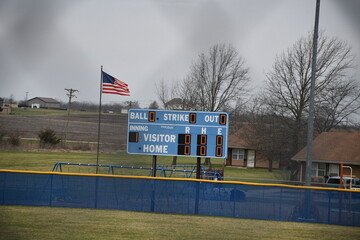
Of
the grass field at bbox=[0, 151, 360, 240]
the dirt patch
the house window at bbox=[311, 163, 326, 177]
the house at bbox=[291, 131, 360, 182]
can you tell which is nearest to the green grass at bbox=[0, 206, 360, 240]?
the grass field at bbox=[0, 151, 360, 240]

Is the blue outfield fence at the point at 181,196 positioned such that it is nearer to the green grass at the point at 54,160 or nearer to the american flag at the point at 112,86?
the american flag at the point at 112,86

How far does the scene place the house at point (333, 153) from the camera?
27344mm

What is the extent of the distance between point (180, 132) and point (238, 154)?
3184 cm

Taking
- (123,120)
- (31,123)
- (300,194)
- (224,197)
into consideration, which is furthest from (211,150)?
(31,123)

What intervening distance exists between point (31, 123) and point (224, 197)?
120ft

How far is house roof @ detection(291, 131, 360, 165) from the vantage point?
27328 mm

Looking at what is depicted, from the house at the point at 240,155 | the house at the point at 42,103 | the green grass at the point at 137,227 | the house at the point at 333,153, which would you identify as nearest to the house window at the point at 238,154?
the house at the point at 240,155

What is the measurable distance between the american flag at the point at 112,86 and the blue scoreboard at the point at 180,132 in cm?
380

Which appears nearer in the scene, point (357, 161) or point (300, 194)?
point (300, 194)

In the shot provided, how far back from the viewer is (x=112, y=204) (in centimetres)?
1329

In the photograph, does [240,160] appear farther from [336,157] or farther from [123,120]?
[336,157]

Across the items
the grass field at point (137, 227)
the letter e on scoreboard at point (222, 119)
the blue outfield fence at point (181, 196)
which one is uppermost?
the letter e on scoreboard at point (222, 119)

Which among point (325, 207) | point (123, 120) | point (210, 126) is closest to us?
point (325, 207)

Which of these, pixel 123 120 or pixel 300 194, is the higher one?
pixel 123 120
